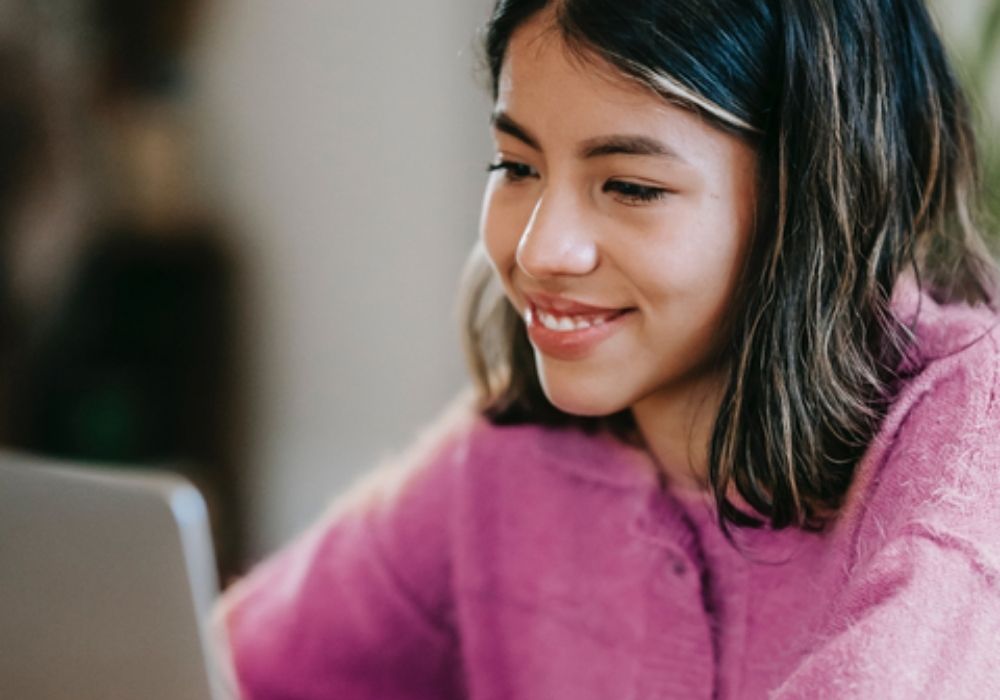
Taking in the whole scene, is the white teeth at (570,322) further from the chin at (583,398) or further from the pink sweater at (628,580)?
→ the pink sweater at (628,580)

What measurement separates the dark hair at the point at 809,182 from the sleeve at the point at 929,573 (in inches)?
2.3

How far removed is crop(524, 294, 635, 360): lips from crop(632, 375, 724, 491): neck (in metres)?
0.11

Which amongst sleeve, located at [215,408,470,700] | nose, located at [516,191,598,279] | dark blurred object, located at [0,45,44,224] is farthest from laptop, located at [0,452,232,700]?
dark blurred object, located at [0,45,44,224]

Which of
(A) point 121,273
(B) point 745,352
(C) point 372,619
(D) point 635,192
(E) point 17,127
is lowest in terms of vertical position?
(A) point 121,273

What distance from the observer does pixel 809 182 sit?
2.49 feet

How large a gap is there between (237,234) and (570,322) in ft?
4.97

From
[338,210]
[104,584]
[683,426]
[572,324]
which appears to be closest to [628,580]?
[683,426]

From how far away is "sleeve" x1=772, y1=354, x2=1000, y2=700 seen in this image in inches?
25.6

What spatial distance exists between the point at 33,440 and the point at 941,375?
172 centimetres

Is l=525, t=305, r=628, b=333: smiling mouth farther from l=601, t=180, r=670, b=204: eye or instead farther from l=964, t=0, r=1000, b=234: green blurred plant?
l=964, t=0, r=1000, b=234: green blurred plant

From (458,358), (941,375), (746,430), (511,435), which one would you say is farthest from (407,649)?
(458,358)

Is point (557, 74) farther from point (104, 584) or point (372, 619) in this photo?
point (372, 619)

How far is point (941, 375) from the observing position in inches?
30.2

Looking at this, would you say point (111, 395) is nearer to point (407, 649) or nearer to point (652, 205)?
point (407, 649)
